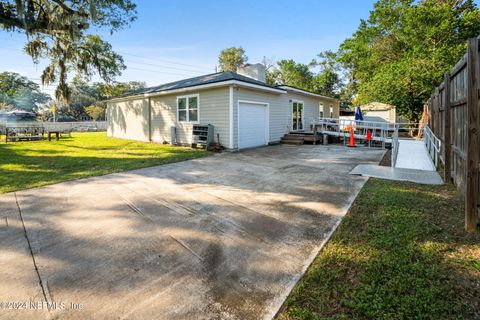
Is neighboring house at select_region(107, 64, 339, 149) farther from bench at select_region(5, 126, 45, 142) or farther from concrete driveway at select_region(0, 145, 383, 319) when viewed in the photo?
concrete driveway at select_region(0, 145, 383, 319)

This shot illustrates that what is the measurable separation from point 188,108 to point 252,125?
10.6 ft

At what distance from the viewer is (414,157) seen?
25.3 ft

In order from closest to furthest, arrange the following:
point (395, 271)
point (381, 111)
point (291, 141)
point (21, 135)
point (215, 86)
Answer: point (395, 271) < point (215, 86) < point (291, 141) < point (21, 135) < point (381, 111)

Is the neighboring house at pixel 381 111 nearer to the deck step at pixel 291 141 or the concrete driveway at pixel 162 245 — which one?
the deck step at pixel 291 141

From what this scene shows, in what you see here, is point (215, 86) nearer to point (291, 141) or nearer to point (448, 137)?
point (291, 141)

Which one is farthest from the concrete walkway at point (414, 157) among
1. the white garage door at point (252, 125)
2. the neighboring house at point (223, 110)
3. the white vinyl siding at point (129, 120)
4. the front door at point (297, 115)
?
the white vinyl siding at point (129, 120)

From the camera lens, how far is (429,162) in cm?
708

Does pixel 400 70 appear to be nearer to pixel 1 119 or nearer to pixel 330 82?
pixel 330 82

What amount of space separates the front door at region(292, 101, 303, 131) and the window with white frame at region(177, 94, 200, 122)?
6.15m

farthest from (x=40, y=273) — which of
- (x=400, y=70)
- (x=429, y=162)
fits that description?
(x=400, y=70)

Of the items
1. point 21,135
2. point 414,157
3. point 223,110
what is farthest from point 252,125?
point 21,135

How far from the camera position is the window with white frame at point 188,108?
1218 centimetres

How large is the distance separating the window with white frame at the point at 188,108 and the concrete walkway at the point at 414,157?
836 cm

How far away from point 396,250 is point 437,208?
1705mm
